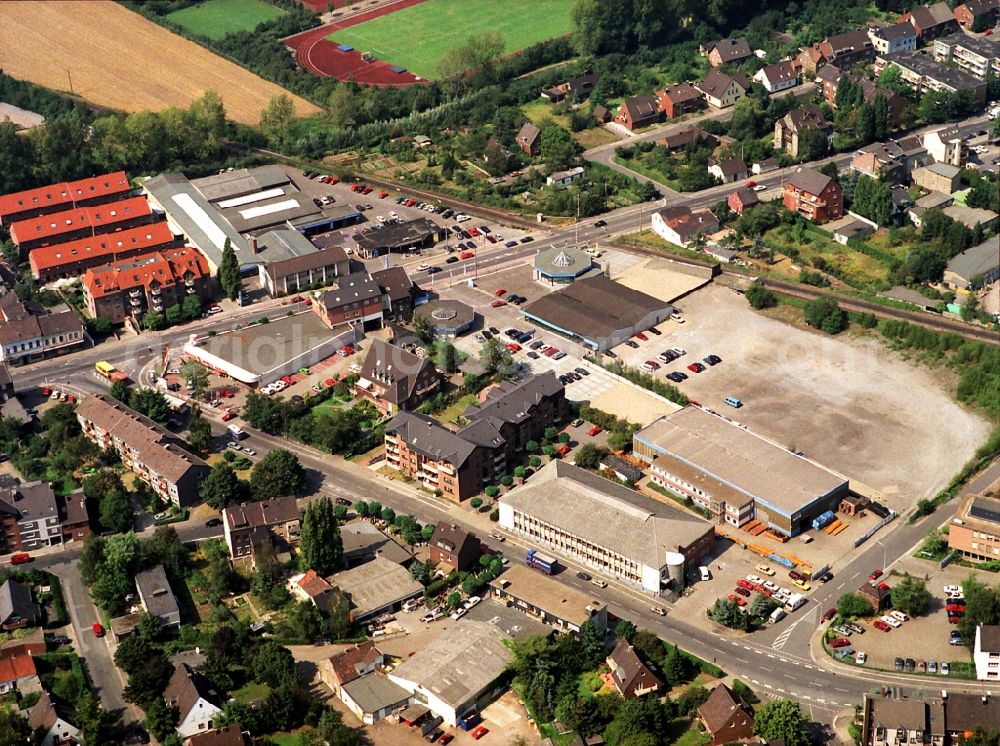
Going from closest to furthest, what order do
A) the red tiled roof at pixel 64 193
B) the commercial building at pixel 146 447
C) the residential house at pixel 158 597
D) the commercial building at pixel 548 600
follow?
the commercial building at pixel 548 600 < the residential house at pixel 158 597 < the commercial building at pixel 146 447 < the red tiled roof at pixel 64 193

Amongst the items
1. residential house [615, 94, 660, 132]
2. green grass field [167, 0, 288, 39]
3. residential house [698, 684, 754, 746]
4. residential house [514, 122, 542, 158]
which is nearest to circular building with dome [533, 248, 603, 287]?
residential house [514, 122, 542, 158]

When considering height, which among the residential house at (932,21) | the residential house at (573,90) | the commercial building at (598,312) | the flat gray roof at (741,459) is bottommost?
the flat gray roof at (741,459)

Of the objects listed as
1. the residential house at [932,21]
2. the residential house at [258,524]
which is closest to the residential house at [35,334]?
the residential house at [258,524]

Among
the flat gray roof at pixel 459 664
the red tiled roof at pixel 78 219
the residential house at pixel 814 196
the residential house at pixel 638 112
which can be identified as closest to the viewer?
the flat gray roof at pixel 459 664

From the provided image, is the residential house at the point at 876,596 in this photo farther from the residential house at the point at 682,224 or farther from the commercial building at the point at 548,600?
the residential house at the point at 682,224

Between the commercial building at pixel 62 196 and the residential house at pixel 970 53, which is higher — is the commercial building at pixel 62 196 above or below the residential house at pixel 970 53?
below

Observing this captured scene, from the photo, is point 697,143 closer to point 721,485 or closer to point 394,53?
point 394,53
